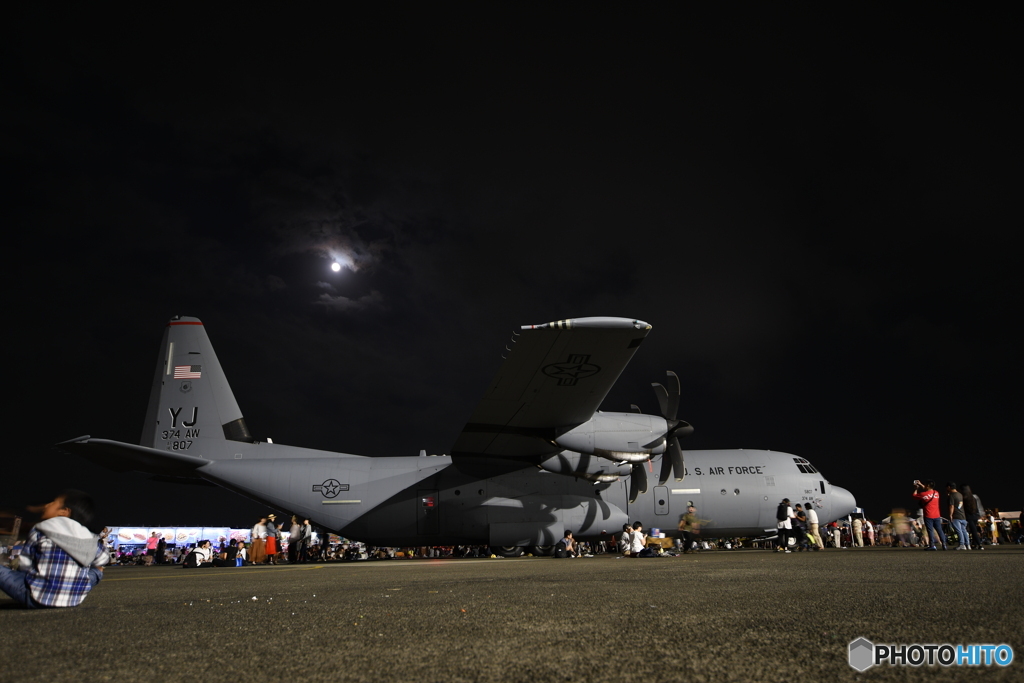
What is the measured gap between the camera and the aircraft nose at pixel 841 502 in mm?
17938

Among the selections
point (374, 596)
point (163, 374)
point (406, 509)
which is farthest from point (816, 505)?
point (163, 374)

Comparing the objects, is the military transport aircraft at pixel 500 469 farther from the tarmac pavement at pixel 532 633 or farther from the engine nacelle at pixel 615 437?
the tarmac pavement at pixel 532 633

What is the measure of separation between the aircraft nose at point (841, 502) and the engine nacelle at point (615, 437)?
8.09 meters

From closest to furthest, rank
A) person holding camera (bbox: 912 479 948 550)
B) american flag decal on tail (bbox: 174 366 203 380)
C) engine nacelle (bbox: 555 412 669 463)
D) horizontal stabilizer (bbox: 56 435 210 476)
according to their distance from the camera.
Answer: person holding camera (bbox: 912 479 948 550) → engine nacelle (bbox: 555 412 669 463) → horizontal stabilizer (bbox: 56 435 210 476) → american flag decal on tail (bbox: 174 366 203 380)

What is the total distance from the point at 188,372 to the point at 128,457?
12.4 feet

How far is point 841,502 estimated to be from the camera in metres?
18.1

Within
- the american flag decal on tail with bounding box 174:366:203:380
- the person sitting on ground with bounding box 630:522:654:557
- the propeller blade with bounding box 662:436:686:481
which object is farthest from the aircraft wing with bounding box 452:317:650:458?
the american flag decal on tail with bounding box 174:366:203:380

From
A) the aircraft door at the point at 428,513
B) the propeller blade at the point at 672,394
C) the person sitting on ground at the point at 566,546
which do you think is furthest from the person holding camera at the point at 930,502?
the aircraft door at the point at 428,513

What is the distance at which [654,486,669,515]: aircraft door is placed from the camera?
679 inches

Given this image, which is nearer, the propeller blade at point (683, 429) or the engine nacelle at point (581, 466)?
the propeller blade at point (683, 429)

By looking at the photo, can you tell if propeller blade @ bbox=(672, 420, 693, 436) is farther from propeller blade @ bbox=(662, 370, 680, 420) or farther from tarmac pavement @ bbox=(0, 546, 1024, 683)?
tarmac pavement @ bbox=(0, 546, 1024, 683)

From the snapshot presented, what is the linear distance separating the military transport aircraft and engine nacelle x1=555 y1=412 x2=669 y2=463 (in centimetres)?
3

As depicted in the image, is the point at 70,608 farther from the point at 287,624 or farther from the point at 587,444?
the point at 587,444

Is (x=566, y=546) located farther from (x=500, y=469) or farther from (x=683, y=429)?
(x=683, y=429)
